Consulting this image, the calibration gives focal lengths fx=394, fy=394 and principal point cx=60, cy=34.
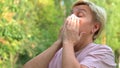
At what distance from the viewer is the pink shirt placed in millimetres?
2264

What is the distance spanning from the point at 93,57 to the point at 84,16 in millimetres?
272

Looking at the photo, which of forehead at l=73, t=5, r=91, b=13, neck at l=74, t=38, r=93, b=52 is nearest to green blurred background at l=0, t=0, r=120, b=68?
forehead at l=73, t=5, r=91, b=13

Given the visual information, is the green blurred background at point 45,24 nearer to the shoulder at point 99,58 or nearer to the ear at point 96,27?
the ear at point 96,27

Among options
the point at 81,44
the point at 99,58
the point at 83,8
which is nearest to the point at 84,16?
the point at 83,8

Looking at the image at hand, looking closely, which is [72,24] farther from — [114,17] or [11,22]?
[114,17]

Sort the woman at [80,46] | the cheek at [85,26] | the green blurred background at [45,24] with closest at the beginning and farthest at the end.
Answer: the woman at [80,46]
the cheek at [85,26]
the green blurred background at [45,24]

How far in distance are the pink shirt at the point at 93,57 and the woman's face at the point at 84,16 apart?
106 mm

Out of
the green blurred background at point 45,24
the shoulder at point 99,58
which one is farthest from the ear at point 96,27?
the green blurred background at point 45,24

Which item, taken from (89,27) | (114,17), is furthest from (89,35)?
(114,17)

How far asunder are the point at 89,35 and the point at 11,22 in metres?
6.07

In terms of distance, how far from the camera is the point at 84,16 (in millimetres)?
2408

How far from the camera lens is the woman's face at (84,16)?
236cm

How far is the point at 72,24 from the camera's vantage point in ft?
7.46

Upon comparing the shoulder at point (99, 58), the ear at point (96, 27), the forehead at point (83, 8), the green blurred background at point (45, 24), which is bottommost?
the green blurred background at point (45, 24)
